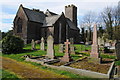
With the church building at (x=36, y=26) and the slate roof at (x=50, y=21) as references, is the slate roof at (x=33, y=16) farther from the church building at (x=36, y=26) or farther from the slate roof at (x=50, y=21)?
the slate roof at (x=50, y=21)

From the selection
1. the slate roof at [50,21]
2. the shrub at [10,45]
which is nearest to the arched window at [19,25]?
the slate roof at [50,21]

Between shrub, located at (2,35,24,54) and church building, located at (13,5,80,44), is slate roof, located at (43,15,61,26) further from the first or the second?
shrub, located at (2,35,24,54)

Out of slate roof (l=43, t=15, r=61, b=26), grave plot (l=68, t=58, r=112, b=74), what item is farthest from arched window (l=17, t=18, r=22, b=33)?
grave plot (l=68, t=58, r=112, b=74)

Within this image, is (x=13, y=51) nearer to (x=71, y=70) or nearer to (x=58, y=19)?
(x=71, y=70)

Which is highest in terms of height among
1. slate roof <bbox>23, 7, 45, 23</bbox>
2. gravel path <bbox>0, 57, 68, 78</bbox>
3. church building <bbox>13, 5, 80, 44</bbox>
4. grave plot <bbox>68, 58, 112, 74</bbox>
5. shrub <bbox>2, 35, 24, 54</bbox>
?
slate roof <bbox>23, 7, 45, 23</bbox>

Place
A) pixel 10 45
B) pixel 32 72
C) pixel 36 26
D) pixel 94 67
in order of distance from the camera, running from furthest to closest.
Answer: pixel 36 26 < pixel 10 45 < pixel 94 67 < pixel 32 72

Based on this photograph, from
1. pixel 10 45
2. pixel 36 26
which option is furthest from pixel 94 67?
pixel 36 26

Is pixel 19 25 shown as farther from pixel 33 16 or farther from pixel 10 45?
pixel 10 45

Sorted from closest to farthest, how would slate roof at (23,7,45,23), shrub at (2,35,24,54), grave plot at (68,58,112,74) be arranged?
grave plot at (68,58,112,74)
shrub at (2,35,24,54)
slate roof at (23,7,45,23)

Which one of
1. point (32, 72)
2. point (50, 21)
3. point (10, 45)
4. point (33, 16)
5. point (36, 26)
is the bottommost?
point (32, 72)

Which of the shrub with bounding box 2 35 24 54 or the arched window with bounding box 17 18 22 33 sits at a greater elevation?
the arched window with bounding box 17 18 22 33

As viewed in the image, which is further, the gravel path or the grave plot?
the grave plot

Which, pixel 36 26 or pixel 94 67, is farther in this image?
pixel 36 26

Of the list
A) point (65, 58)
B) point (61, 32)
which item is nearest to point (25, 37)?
point (61, 32)
